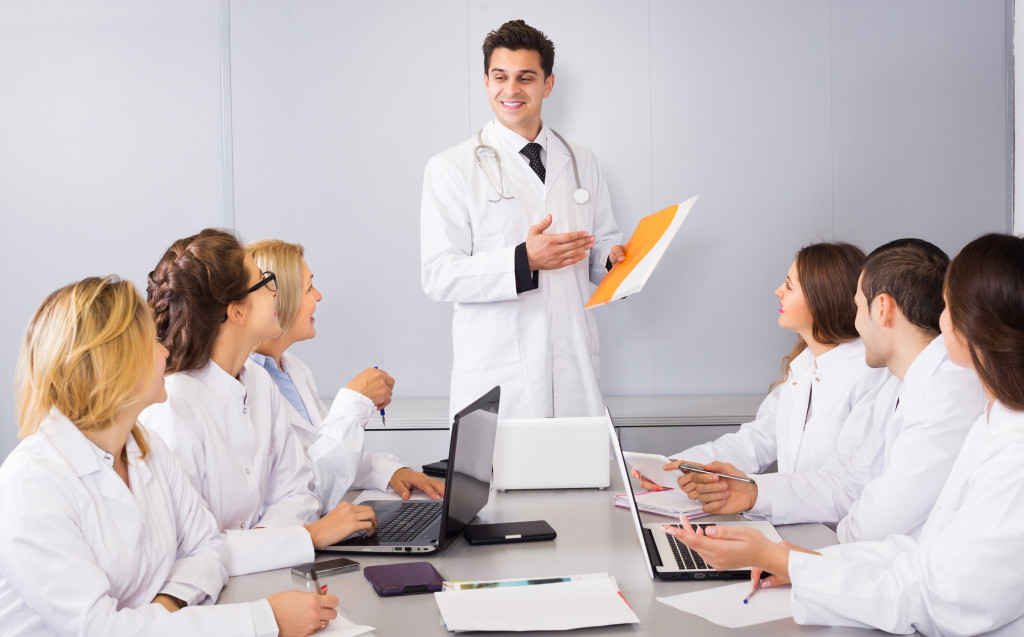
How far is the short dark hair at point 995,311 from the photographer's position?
47.2 inches

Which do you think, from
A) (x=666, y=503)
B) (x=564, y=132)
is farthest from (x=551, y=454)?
(x=564, y=132)

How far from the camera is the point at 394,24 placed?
3602 mm

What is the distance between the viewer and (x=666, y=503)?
1809 mm

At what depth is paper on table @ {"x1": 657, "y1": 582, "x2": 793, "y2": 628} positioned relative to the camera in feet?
3.97

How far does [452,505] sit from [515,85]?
167 cm

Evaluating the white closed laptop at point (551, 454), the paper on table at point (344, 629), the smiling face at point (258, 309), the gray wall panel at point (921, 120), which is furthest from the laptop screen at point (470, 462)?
the gray wall panel at point (921, 120)

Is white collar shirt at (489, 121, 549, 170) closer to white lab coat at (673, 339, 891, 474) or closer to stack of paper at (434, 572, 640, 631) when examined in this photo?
white lab coat at (673, 339, 891, 474)

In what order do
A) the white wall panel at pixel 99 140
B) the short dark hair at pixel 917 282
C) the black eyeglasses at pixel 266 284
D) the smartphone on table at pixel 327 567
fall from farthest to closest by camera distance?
the white wall panel at pixel 99 140, the black eyeglasses at pixel 266 284, the short dark hair at pixel 917 282, the smartphone on table at pixel 327 567

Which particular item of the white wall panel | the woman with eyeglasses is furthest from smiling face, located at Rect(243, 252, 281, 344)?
the white wall panel

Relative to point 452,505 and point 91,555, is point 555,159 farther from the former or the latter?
point 91,555

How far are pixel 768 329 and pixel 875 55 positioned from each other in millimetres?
1204

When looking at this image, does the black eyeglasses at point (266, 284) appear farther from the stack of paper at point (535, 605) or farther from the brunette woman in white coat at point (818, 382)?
the brunette woman in white coat at point (818, 382)

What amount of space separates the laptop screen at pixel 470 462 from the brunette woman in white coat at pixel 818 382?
Answer: 40 cm

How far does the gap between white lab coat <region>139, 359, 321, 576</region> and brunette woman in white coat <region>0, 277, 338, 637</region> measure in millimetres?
103
